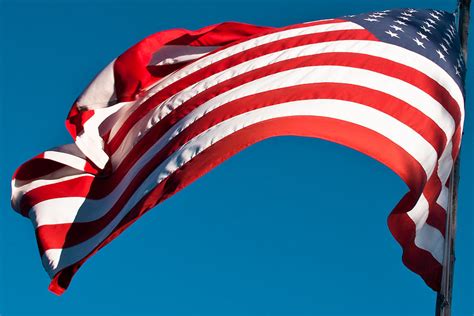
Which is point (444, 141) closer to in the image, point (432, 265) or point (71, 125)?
point (432, 265)

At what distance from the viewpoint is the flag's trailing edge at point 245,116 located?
1262cm

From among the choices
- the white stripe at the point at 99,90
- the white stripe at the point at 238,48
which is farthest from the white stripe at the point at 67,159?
the white stripe at the point at 99,90

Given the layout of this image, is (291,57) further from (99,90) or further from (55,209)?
(55,209)

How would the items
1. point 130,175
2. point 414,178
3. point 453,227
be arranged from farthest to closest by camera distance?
1. point 130,175
2. point 453,227
3. point 414,178

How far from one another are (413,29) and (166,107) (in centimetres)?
289

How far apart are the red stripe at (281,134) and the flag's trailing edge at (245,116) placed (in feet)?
0.05

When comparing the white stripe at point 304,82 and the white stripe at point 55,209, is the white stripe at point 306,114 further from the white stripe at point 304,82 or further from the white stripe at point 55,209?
the white stripe at point 55,209

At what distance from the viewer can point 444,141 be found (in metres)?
12.8

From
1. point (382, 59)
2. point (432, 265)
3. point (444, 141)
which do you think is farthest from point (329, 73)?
point (432, 265)

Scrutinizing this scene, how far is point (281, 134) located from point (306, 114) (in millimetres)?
440

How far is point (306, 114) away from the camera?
41.8ft

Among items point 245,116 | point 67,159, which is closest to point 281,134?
point 245,116

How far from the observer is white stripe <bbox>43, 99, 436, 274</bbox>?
1254 cm

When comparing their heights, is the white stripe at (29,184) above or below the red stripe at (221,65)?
below
